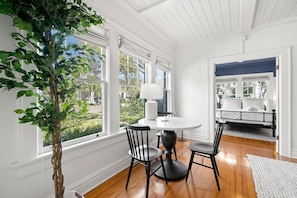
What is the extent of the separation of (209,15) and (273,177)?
280 centimetres

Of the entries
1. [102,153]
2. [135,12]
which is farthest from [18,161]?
[135,12]

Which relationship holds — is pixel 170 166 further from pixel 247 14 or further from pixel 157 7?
pixel 247 14

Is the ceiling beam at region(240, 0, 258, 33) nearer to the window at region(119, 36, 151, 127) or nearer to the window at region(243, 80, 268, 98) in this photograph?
the window at region(119, 36, 151, 127)

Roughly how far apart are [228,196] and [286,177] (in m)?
1.07

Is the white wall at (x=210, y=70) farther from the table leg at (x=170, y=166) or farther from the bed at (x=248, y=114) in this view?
the table leg at (x=170, y=166)

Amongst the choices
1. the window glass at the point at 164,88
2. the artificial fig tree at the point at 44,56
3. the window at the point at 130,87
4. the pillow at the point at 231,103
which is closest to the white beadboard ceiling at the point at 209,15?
the window at the point at 130,87

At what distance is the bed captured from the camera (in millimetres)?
4426

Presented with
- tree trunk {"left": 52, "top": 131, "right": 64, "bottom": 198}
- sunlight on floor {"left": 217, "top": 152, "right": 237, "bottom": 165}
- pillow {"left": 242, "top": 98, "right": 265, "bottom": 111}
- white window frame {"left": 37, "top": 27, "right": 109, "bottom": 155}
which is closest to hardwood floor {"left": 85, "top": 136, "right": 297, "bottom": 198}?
sunlight on floor {"left": 217, "top": 152, "right": 237, "bottom": 165}

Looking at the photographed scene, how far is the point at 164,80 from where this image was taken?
12.8 ft

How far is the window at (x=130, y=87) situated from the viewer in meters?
2.50

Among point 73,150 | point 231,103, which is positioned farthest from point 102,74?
point 231,103

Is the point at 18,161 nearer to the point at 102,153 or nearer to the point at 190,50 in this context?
the point at 102,153

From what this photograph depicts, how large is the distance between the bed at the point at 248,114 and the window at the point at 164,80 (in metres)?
2.00

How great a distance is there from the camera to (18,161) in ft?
4.09
